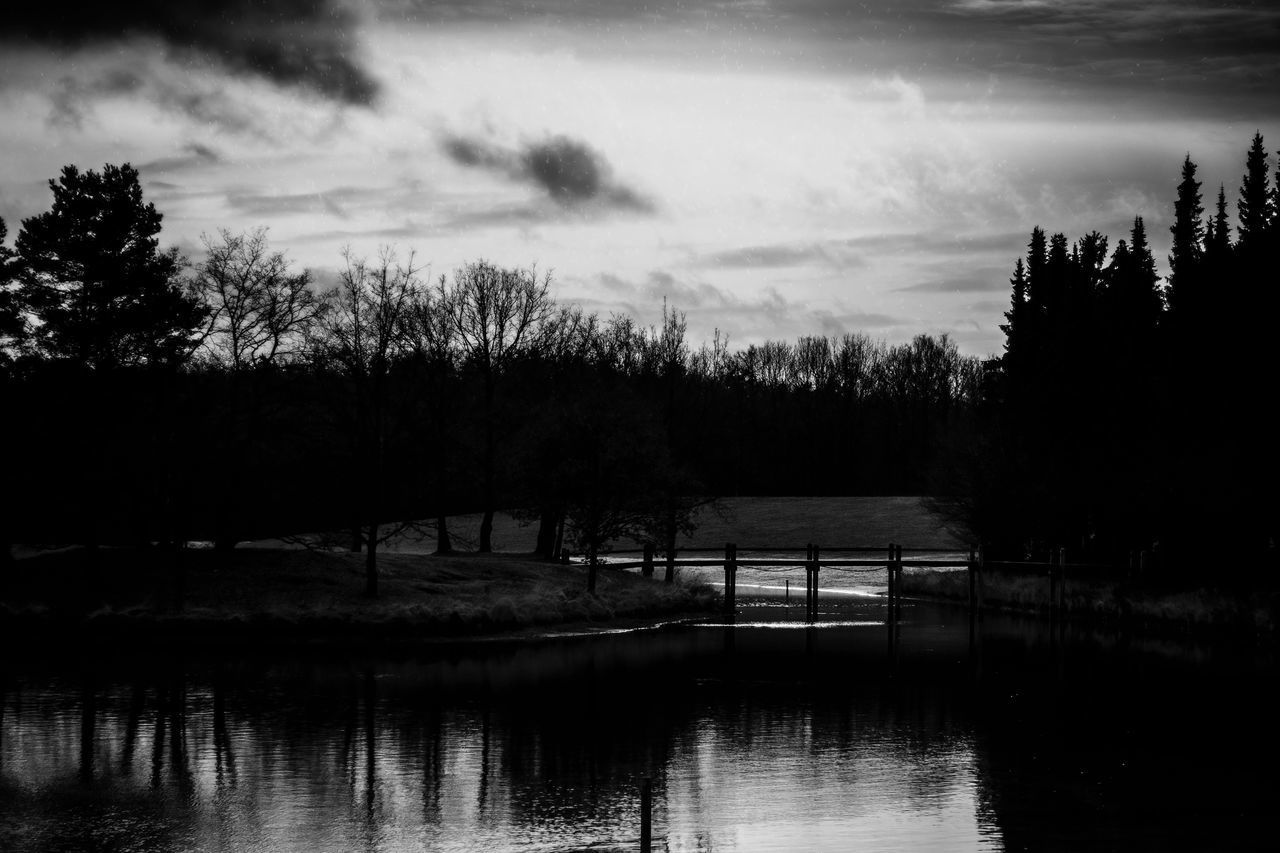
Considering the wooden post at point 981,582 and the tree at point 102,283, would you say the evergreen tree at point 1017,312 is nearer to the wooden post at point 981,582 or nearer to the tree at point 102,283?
the wooden post at point 981,582

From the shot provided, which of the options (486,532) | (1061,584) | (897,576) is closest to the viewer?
(1061,584)

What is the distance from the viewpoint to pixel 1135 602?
1882 inches

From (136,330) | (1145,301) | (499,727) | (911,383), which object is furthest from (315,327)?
(911,383)

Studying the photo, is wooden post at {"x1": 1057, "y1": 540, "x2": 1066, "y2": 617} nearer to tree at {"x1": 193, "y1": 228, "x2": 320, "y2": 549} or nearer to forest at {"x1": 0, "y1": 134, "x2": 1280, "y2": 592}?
forest at {"x1": 0, "y1": 134, "x2": 1280, "y2": 592}

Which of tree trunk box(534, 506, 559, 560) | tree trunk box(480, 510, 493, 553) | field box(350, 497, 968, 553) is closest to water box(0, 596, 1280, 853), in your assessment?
tree trunk box(534, 506, 559, 560)

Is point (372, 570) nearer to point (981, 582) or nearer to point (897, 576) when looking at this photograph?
point (897, 576)

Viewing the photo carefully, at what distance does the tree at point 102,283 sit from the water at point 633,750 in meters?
12.8

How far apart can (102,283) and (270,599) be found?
511 inches

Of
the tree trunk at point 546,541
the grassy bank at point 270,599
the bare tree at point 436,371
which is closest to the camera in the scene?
the grassy bank at point 270,599

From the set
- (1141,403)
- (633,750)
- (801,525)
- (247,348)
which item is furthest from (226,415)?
(801,525)

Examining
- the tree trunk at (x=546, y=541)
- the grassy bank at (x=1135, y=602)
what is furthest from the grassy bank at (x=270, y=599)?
the grassy bank at (x=1135, y=602)

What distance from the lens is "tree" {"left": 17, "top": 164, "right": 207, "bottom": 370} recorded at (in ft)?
→ 147

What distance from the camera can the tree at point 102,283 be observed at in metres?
44.8

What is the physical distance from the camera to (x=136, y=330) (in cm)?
4459
